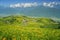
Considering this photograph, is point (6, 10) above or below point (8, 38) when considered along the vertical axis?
above

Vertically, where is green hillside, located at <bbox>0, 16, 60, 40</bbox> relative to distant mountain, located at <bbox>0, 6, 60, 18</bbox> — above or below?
below

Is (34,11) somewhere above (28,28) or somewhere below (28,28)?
above

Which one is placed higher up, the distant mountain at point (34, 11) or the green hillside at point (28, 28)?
the distant mountain at point (34, 11)

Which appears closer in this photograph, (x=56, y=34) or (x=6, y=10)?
(x=56, y=34)

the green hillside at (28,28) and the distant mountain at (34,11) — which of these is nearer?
the green hillside at (28,28)

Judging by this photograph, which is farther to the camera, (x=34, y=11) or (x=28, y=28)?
(x=34, y=11)

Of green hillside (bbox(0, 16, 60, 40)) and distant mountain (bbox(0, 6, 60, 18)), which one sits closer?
green hillside (bbox(0, 16, 60, 40))

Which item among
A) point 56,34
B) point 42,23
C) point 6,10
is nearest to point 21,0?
point 6,10

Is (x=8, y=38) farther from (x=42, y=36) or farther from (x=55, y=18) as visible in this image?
(x=55, y=18)
